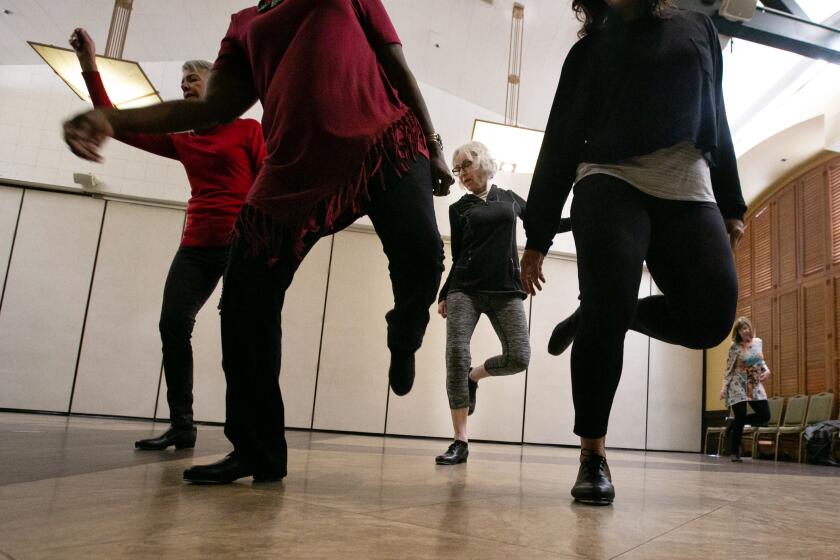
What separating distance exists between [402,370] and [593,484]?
52 cm

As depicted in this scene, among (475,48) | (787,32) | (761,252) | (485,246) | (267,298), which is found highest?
(475,48)

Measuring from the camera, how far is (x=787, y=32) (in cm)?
505

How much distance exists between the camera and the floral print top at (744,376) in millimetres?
5660

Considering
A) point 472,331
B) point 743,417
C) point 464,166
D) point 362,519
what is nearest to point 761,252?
point 743,417

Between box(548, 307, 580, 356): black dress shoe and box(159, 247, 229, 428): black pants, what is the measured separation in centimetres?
120

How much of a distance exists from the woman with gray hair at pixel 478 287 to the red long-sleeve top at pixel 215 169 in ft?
3.18

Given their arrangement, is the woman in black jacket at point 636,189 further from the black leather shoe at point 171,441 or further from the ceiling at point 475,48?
the ceiling at point 475,48

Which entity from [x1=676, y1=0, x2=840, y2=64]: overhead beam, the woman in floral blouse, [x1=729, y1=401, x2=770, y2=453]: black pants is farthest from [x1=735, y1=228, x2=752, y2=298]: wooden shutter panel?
[x1=676, y1=0, x2=840, y2=64]: overhead beam

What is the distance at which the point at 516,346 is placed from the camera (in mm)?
2814

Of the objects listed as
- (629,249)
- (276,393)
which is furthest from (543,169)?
(276,393)

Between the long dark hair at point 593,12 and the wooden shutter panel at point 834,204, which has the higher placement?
the wooden shutter panel at point 834,204

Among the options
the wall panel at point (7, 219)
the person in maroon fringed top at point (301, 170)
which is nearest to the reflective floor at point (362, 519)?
the person in maroon fringed top at point (301, 170)

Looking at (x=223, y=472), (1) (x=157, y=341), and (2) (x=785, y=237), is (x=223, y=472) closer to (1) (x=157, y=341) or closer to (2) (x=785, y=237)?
(1) (x=157, y=341)

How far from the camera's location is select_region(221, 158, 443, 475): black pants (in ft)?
4.48
